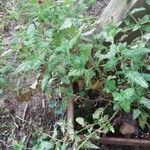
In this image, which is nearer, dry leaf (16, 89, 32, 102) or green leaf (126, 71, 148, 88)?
green leaf (126, 71, 148, 88)

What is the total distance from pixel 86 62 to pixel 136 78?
29 centimetres

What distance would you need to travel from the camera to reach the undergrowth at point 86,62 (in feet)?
5.44

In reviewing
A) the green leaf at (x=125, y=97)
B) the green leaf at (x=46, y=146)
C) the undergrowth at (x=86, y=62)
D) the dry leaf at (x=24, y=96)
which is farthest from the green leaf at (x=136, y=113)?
the dry leaf at (x=24, y=96)

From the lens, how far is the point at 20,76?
7.16 ft

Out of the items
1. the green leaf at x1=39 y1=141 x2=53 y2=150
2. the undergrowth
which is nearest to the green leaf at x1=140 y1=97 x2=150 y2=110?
the undergrowth

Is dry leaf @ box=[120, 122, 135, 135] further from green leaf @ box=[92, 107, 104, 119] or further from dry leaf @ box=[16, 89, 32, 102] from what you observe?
dry leaf @ box=[16, 89, 32, 102]

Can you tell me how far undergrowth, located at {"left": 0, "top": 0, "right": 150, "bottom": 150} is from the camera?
166cm

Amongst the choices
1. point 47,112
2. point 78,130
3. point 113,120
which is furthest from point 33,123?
point 113,120

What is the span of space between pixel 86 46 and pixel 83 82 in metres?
0.22

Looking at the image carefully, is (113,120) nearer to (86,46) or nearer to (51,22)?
(86,46)

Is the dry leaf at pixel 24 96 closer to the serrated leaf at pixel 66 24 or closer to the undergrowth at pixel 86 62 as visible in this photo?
the undergrowth at pixel 86 62

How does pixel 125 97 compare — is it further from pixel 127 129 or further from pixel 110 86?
pixel 127 129

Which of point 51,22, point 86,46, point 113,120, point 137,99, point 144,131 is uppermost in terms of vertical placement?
point 51,22

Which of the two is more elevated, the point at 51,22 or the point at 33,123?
the point at 51,22
